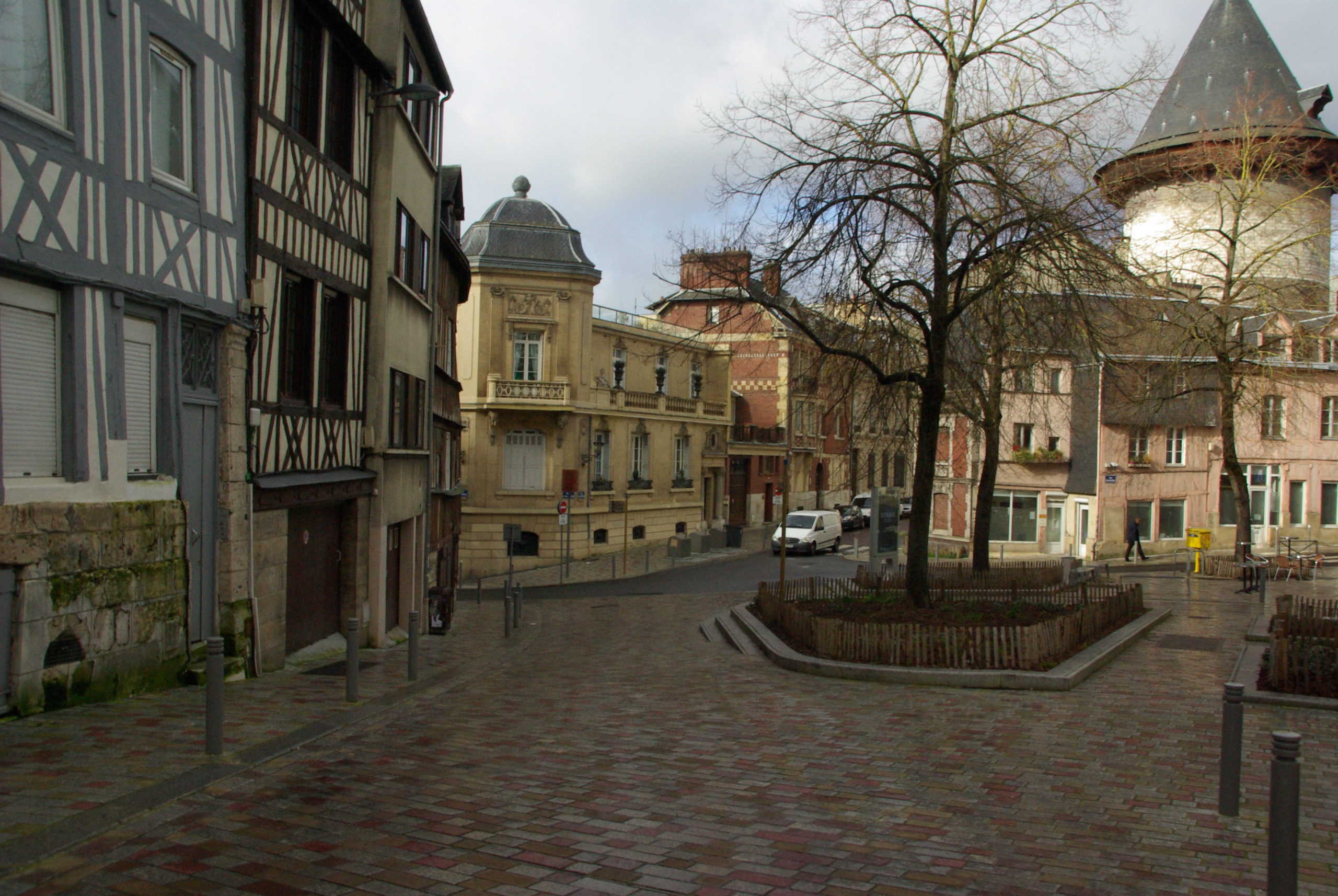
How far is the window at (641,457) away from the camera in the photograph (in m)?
41.9

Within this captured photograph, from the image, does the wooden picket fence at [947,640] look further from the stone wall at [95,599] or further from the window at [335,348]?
the stone wall at [95,599]

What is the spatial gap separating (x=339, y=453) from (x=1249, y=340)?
118 ft

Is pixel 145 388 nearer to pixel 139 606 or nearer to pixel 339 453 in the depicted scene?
pixel 139 606

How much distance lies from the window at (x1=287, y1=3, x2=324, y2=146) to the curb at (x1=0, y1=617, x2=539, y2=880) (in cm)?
710

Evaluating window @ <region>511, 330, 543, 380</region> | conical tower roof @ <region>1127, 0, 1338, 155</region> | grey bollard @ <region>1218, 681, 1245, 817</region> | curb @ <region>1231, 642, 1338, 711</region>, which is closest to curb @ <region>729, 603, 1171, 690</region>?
curb @ <region>1231, 642, 1338, 711</region>

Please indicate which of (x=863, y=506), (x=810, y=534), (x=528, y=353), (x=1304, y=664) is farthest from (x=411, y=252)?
(x=863, y=506)

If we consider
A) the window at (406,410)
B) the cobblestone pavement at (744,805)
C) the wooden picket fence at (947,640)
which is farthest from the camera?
the window at (406,410)

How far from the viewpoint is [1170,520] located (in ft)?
127

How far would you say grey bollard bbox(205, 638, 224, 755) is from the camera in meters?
7.12

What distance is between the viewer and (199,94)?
10.1 meters

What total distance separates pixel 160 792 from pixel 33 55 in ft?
18.2

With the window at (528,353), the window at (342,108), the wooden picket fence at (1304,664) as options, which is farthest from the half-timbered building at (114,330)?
the window at (528,353)

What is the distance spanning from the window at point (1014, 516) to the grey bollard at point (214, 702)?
115ft

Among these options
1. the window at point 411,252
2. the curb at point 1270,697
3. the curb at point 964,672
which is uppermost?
the window at point 411,252
